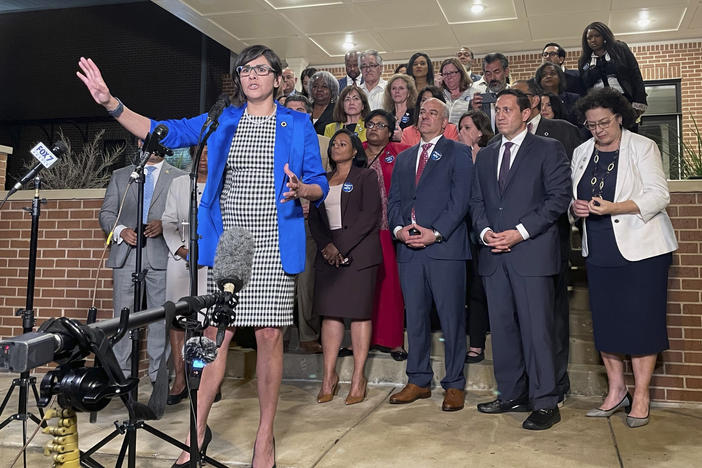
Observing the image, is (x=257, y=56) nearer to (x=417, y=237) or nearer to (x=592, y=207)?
(x=417, y=237)

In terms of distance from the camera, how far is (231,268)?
160 centimetres

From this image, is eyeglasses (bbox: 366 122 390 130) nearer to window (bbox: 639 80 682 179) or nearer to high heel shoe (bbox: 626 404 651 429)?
high heel shoe (bbox: 626 404 651 429)

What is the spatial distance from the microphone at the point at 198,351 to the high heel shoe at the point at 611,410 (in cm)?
293

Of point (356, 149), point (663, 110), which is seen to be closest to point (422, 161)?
point (356, 149)

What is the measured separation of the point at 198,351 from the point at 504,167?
9.00 ft

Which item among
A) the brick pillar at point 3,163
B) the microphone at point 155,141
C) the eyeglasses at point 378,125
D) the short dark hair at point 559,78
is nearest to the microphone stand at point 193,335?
the microphone at point 155,141

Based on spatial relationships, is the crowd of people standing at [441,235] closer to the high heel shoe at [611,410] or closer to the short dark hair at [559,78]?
the high heel shoe at [611,410]

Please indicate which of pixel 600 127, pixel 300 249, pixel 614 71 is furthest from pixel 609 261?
pixel 614 71

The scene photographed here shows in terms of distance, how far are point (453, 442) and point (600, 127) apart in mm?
1886

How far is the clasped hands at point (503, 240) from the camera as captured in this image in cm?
365

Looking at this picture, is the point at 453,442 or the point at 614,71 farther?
the point at 614,71

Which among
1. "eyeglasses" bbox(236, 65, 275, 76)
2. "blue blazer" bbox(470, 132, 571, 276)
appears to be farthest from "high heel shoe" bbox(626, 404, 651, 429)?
"eyeglasses" bbox(236, 65, 275, 76)

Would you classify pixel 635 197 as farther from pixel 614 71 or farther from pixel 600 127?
pixel 614 71

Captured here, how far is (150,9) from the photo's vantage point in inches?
443
